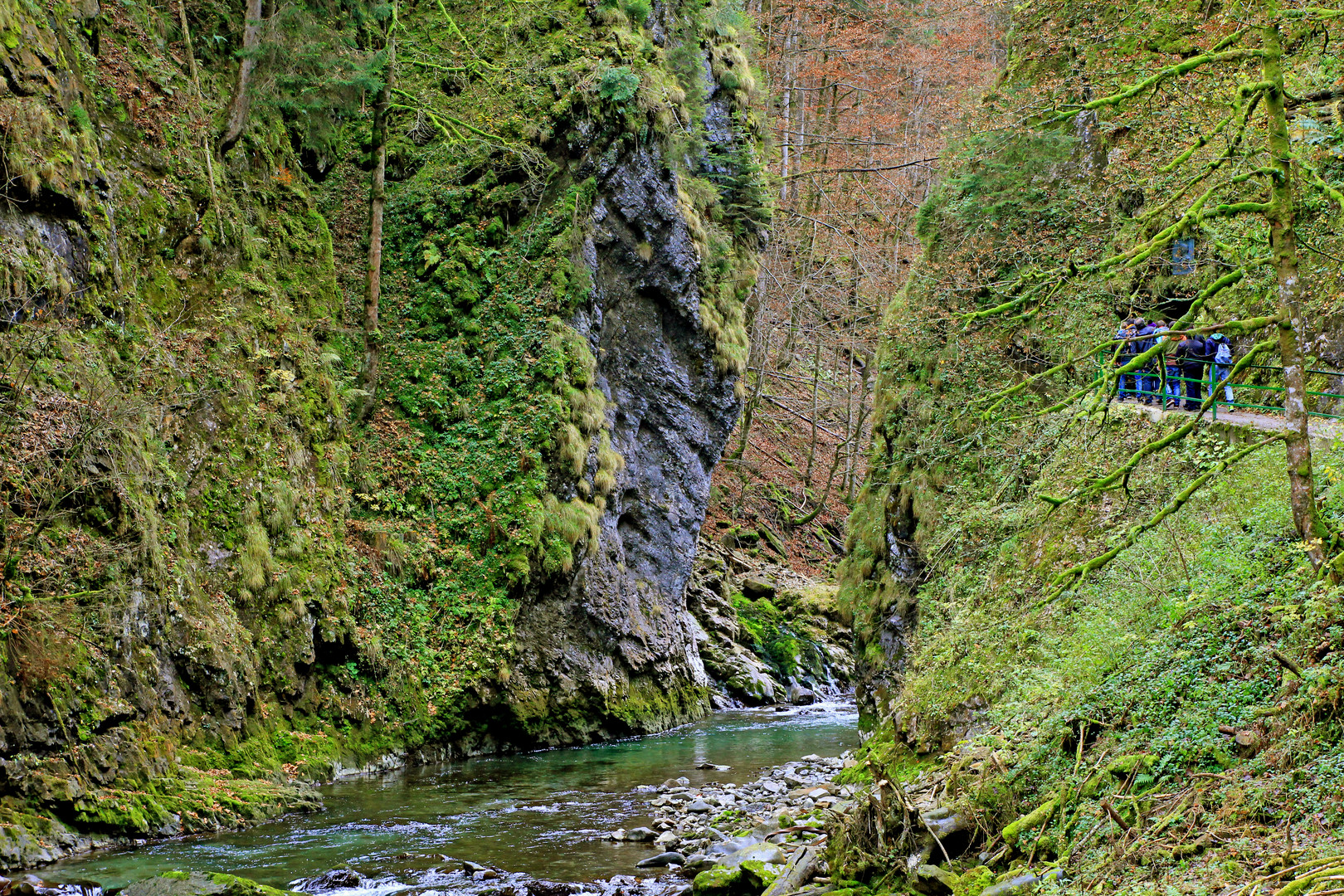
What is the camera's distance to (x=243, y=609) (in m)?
11.7

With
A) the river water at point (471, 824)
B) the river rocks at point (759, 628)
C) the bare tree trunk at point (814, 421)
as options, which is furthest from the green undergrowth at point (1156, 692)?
the bare tree trunk at point (814, 421)

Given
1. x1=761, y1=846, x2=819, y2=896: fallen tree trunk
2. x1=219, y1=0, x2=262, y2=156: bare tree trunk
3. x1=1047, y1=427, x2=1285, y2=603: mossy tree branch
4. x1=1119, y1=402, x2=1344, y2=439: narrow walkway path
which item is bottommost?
x1=761, y1=846, x2=819, y2=896: fallen tree trunk

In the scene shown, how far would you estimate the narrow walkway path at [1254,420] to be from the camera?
7613mm

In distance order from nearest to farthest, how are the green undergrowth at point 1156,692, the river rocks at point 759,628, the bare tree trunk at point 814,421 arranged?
1. the green undergrowth at point 1156,692
2. the river rocks at point 759,628
3. the bare tree trunk at point 814,421

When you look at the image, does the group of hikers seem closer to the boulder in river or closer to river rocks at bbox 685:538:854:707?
the boulder in river

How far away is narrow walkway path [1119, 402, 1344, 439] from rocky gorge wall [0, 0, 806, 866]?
372 inches

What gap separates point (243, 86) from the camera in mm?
14148

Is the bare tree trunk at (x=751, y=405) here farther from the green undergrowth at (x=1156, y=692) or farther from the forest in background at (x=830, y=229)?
the green undergrowth at (x=1156, y=692)

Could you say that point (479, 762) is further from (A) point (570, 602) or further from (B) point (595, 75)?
(B) point (595, 75)

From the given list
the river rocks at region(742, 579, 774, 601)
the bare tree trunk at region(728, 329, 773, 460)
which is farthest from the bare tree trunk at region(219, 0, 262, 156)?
the bare tree trunk at region(728, 329, 773, 460)

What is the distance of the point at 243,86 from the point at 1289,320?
14.5 m

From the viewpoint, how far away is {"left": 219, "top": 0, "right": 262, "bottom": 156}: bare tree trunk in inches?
554

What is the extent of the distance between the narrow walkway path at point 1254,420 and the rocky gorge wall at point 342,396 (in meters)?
9.44

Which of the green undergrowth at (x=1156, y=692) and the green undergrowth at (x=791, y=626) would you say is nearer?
the green undergrowth at (x=1156, y=692)
